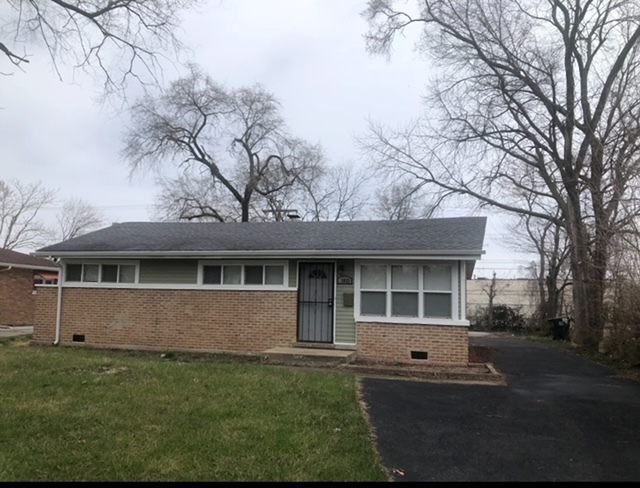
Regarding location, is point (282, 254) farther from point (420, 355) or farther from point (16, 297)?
point (16, 297)

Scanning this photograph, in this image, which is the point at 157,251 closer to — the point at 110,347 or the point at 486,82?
the point at 110,347

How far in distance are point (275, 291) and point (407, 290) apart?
3.10 metres

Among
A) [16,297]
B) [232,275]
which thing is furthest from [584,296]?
[16,297]

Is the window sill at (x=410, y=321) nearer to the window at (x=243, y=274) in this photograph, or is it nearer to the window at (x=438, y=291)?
the window at (x=438, y=291)

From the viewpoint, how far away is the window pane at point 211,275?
1259 cm

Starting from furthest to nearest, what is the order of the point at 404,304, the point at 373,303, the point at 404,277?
the point at 373,303 → the point at 404,277 → the point at 404,304

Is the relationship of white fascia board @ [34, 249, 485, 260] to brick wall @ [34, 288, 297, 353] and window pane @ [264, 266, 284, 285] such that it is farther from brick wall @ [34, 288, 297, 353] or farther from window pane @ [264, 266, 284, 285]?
brick wall @ [34, 288, 297, 353]

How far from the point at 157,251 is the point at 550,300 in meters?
23.3

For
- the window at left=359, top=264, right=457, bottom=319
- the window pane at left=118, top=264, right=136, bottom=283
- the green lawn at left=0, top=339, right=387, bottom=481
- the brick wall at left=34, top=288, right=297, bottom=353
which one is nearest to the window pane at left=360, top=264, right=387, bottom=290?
the window at left=359, top=264, right=457, bottom=319

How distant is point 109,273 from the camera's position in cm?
1331

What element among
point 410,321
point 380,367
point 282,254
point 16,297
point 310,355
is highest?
point 282,254

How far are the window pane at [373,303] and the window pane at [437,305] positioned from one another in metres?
0.92

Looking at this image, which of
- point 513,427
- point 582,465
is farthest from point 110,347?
point 582,465

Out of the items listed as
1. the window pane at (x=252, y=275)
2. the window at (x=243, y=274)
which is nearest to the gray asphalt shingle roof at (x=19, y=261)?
the window at (x=243, y=274)
